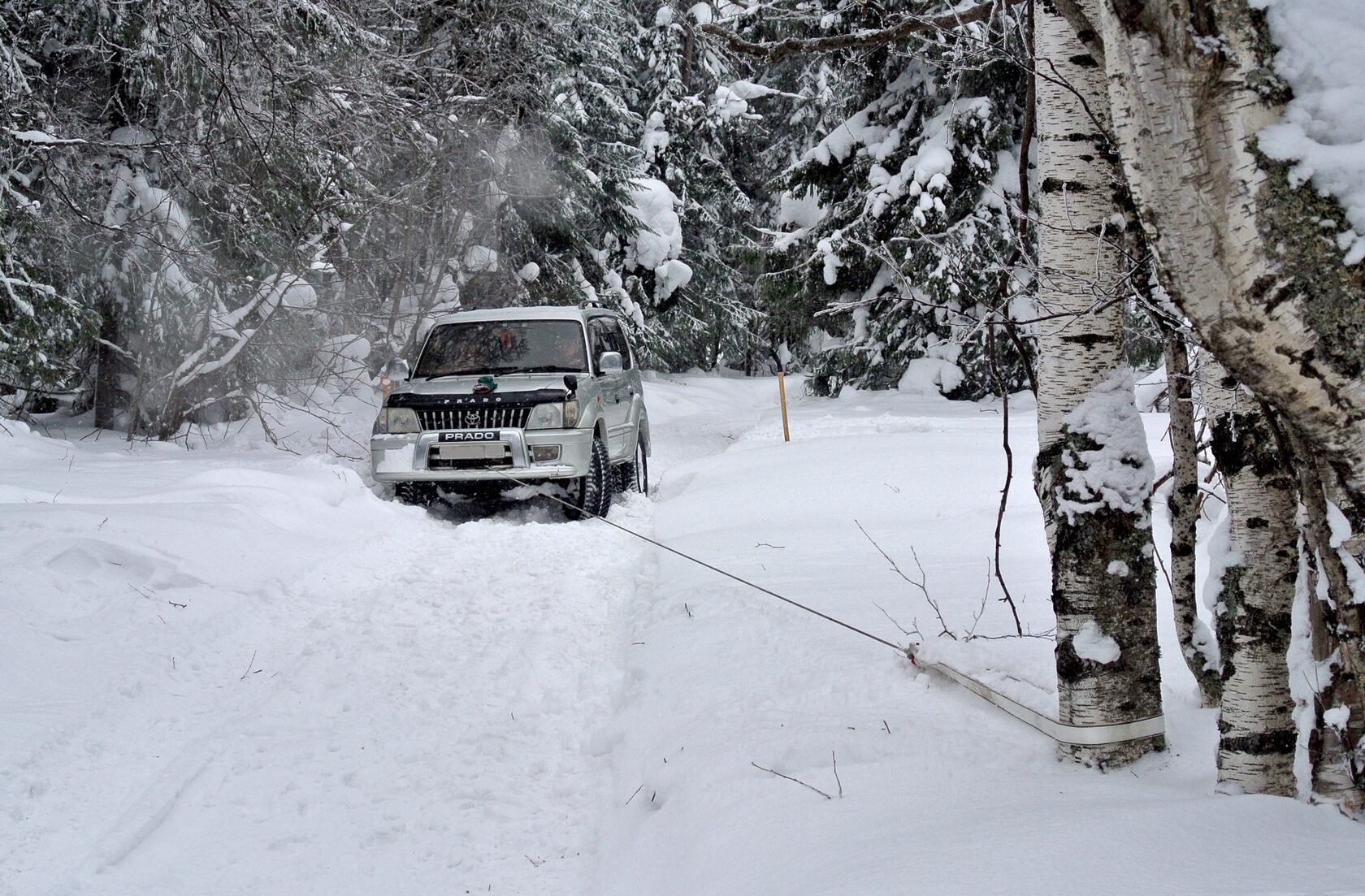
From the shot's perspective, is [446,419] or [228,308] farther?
[228,308]

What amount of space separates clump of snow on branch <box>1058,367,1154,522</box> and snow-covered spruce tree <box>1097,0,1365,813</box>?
1.27 meters

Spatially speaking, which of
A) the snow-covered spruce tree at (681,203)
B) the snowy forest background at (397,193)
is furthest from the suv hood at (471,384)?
the snow-covered spruce tree at (681,203)

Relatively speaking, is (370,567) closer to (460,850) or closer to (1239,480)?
(460,850)

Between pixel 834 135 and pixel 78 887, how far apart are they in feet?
57.9

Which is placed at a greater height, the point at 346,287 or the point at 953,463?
the point at 346,287

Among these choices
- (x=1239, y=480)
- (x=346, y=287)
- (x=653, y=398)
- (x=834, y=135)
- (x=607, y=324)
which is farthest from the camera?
(x=653, y=398)

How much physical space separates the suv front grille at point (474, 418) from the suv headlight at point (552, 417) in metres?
0.06

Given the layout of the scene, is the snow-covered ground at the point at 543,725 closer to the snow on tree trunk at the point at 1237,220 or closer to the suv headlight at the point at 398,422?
the snow on tree trunk at the point at 1237,220

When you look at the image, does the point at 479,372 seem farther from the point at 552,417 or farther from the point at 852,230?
the point at 852,230

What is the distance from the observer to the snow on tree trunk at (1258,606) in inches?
104

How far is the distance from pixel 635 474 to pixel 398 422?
3074mm

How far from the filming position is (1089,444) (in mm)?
3139

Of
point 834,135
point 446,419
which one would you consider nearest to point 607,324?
point 446,419

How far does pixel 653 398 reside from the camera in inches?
1030
